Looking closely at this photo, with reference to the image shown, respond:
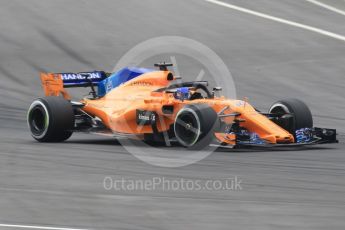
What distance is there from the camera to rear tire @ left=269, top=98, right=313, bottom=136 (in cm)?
1708

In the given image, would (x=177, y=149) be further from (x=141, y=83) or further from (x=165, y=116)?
(x=141, y=83)

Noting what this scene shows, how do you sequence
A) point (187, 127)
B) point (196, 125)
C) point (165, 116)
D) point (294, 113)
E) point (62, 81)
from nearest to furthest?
point (196, 125)
point (187, 127)
point (165, 116)
point (294, 113)
point (62, 81)

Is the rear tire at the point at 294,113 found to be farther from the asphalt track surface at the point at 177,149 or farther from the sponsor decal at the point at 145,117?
the sponsor decal at the point at 145,117

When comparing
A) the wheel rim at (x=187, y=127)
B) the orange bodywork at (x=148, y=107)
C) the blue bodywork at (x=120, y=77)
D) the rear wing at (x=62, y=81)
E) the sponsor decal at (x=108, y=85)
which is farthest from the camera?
the rear wing at (x=62, y=81)

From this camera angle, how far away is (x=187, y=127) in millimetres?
16078

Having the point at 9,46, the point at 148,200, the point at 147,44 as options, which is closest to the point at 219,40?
the point at 147,44

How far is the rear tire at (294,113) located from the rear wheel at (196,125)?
1.74 m

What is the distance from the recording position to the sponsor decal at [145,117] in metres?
16.9

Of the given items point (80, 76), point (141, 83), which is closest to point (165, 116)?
point (141, 83)

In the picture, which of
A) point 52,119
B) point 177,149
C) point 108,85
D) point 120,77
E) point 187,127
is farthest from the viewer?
point 108,85

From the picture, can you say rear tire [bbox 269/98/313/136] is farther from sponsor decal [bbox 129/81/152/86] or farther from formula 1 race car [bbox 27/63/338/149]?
sponsor decal [bbox 129/81/152/86]

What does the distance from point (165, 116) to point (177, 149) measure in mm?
705

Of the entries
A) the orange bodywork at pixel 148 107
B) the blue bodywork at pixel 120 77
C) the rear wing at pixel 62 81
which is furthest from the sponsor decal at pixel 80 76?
the blue bodywork at pixel 120 77

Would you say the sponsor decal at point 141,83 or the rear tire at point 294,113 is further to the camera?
the sponsor decal at point 141,83
